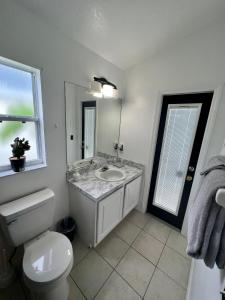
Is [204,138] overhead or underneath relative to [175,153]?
overhead

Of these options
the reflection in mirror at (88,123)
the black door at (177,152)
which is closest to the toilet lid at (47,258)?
the reflection in mirror at (88,123)

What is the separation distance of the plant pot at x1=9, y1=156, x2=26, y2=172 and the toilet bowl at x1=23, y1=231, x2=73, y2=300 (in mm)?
681

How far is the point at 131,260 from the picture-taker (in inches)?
60.6

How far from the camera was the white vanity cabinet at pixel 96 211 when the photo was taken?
1442mm

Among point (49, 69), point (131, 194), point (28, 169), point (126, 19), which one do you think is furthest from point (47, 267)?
point (126, 19)

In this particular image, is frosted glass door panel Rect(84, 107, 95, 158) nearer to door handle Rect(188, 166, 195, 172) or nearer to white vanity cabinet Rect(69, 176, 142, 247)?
white vanity cabinet Rect(69, 176, 142, 247)

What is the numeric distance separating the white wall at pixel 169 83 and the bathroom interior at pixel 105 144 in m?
0.01

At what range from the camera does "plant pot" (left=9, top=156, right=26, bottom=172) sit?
3.88 feet

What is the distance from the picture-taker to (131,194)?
6.40ft

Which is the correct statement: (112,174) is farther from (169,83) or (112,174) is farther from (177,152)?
(169,83)

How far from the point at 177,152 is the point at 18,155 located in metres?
1.87

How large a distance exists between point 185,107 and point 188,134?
346mm

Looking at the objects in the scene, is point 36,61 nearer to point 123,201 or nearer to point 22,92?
point 22,92

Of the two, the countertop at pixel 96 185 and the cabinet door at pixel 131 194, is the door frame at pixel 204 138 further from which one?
the countertop at pixel 96 185
